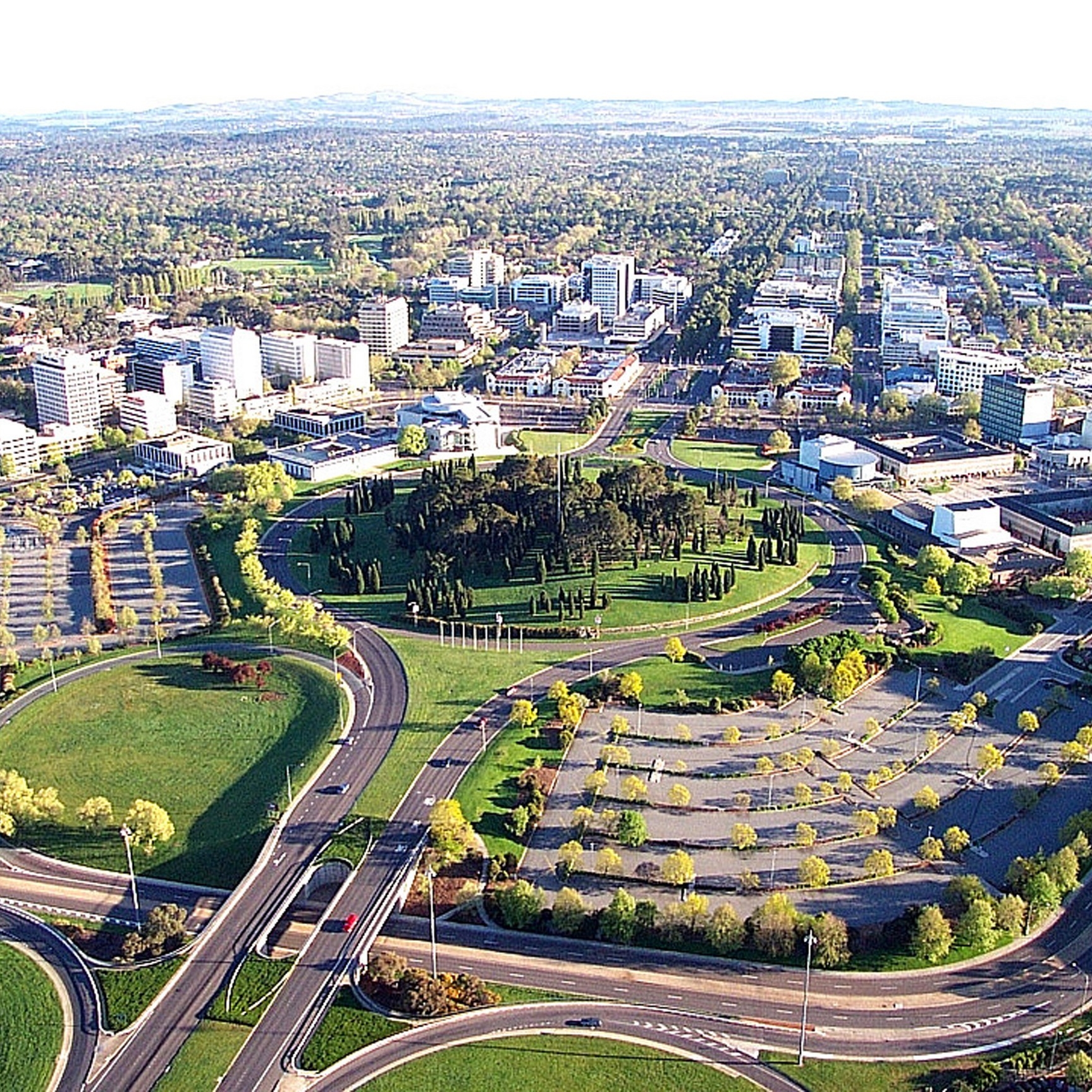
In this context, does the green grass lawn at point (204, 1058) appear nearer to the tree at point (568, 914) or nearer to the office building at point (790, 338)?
the tree at point (568, 914)

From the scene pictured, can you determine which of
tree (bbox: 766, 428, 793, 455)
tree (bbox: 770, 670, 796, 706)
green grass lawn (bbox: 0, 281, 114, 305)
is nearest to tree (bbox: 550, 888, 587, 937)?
tree (bbox: 770, 670, 796, 706)

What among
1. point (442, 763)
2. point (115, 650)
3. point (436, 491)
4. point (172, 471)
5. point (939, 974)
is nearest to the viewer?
point (939, 974)

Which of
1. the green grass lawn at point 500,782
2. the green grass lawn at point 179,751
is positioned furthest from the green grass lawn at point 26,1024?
the green grass lawn at point 500,782

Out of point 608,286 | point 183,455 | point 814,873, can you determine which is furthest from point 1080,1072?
point 608,286

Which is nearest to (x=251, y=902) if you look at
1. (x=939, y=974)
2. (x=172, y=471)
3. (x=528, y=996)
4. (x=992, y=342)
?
(x=528, y=996)

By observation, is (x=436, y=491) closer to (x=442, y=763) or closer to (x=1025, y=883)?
(x=442, y=763)
